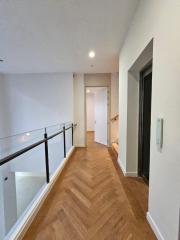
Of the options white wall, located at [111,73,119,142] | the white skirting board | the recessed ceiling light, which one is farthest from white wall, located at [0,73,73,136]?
the white skirting board

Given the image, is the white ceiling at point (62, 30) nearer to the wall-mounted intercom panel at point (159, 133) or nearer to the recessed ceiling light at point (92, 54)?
the recessed ceiling light at point (92, 54)

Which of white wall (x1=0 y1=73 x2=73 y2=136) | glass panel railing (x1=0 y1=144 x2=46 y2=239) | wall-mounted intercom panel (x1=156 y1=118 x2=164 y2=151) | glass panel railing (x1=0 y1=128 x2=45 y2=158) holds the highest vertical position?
white wall (x1=0 y1=73 x2=73 y2=136)

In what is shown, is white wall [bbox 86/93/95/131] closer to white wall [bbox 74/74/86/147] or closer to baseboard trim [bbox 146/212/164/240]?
white wall [bbox 74/74/86/147]

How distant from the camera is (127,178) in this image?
2.78 meters

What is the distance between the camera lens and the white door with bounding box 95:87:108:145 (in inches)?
216

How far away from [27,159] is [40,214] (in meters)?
3.40

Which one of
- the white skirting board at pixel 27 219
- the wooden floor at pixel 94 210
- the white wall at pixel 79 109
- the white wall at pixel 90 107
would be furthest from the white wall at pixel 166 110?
the white wall at pixel 90 107

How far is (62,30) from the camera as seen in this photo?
2.51 metres

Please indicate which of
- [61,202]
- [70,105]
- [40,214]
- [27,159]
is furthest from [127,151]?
[27,159]

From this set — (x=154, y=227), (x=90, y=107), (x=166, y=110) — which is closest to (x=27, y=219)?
(x=154, y=227)

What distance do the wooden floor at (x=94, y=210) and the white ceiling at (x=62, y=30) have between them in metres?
2.63

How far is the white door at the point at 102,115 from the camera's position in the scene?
549cm

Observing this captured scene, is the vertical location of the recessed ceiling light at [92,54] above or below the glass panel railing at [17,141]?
above

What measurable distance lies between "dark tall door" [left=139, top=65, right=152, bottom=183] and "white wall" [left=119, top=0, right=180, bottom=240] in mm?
977
